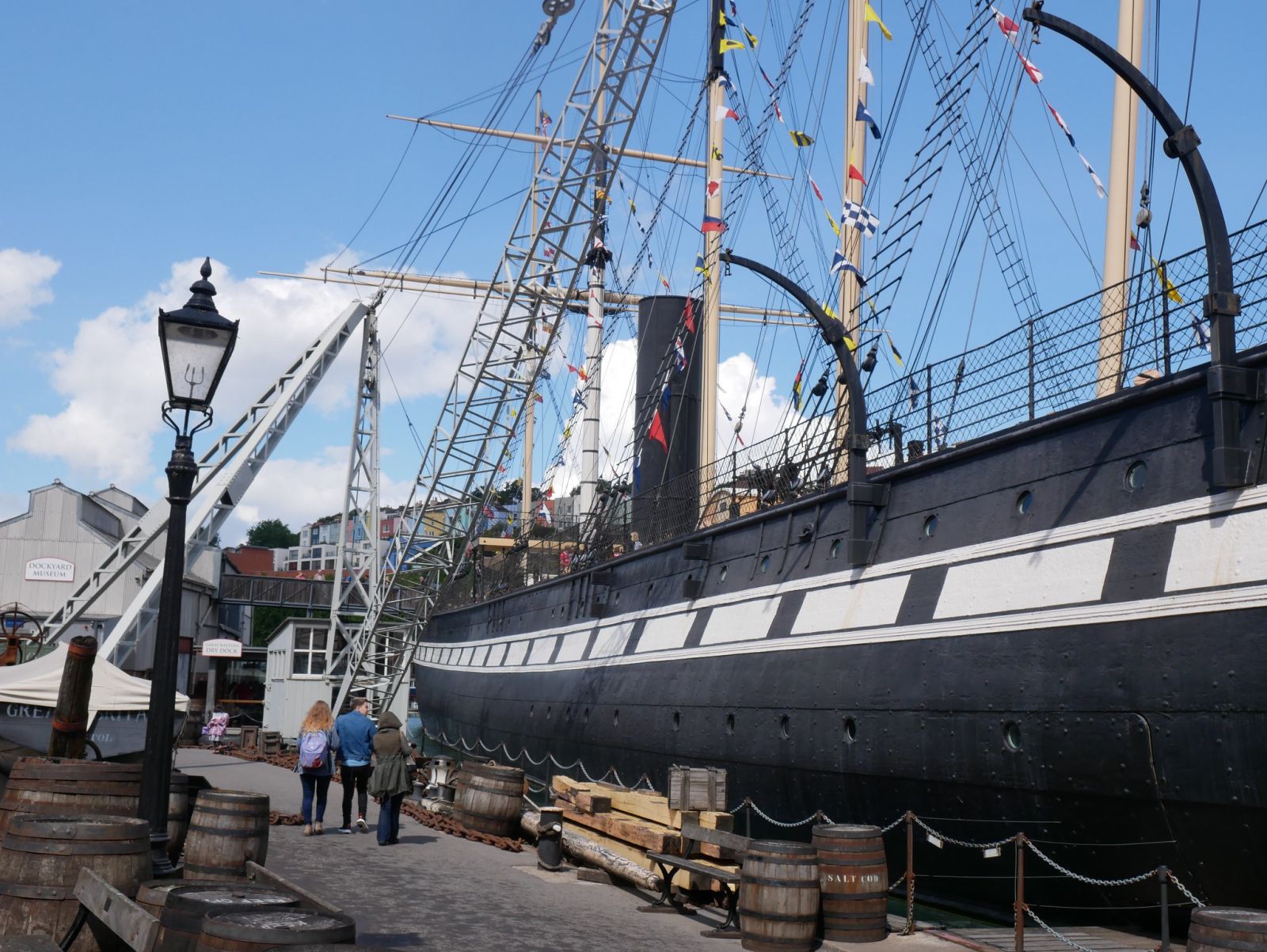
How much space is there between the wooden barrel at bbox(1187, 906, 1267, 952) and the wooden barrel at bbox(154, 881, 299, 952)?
4.43m

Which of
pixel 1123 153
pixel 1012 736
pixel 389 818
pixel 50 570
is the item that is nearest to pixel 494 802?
pixel 389 818

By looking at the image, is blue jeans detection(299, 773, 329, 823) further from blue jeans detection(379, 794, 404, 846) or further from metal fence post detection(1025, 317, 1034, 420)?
metal fence post detection(1025, 317, 1034, 420)

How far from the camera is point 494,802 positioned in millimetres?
13547

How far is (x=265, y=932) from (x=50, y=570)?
40.9 m

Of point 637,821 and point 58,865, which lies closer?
point 58,865

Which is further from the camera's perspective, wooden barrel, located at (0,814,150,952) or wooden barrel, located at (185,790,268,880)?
wooden barrel, located at (185,790,268,880)

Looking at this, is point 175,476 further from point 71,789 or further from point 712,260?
point 712,260

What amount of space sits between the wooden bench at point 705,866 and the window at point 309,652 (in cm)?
2730

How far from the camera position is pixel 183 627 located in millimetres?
45312

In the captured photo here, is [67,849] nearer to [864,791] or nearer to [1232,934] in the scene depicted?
[1232,934]

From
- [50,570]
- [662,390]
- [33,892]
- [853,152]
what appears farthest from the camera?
[50,570]

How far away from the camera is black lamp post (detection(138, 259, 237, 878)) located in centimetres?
753

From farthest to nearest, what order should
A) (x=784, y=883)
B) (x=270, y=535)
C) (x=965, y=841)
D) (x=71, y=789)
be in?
(x=270, y=535), (x=965, y=841), (x=71, y=789), (x=784, y=883)

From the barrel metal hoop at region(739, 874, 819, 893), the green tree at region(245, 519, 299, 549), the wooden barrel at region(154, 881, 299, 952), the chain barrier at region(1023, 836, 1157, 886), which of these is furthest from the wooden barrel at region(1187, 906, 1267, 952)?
the green tree at region(245, 519, 299, 549)
